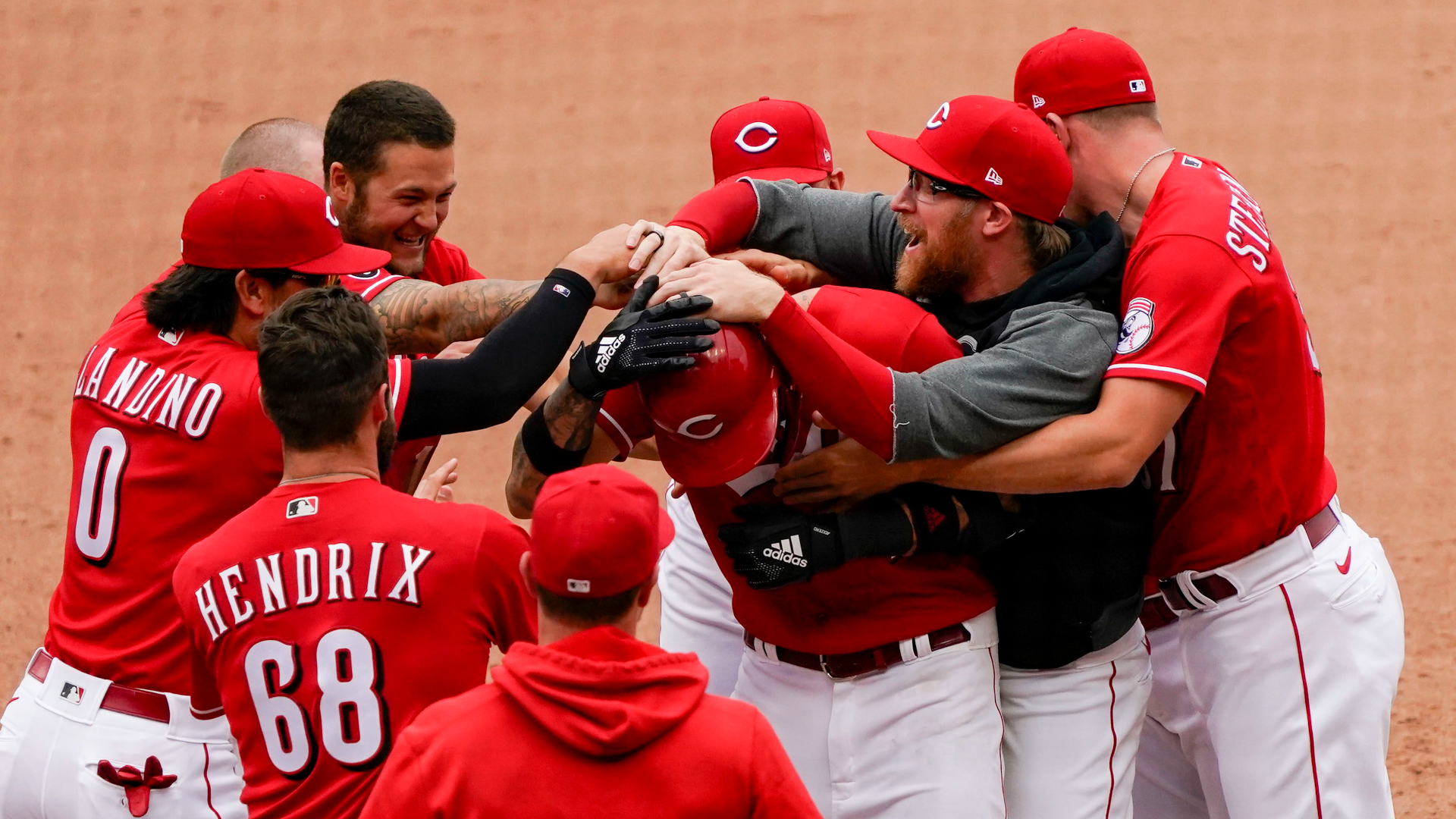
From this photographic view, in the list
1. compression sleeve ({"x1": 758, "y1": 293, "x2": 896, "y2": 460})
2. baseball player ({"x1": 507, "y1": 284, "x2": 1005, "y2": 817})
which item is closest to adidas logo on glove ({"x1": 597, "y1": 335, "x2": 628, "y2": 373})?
baseball player ({"x1": 507, "y1": 284, "x2": 1005, "y2": 817})

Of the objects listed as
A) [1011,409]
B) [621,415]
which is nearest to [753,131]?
[621,415]

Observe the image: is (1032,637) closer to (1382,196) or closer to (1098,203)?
(1098,203)

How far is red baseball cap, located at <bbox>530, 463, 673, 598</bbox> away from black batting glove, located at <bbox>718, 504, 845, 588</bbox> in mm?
599

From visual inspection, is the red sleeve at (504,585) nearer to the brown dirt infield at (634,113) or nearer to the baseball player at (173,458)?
the baseball player at (173,458)

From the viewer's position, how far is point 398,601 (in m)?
2.57

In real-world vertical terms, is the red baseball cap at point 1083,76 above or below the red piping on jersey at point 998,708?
above

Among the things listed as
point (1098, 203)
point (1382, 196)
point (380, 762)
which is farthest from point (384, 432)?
point (1382, 196)

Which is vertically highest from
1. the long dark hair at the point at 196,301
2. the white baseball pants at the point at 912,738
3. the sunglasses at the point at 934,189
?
the sunglasses at the point at 934,189

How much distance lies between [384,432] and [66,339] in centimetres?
689

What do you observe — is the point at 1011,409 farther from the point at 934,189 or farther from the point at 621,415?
the point at 621,415

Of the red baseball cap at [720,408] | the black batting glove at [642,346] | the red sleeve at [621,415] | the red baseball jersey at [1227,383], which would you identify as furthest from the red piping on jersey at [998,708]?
the black batting glove at [642,346]

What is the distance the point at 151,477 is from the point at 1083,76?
2.22 meters

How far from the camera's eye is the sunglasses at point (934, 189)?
315 centimetres

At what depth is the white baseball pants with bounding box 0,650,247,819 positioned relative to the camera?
124 inches
